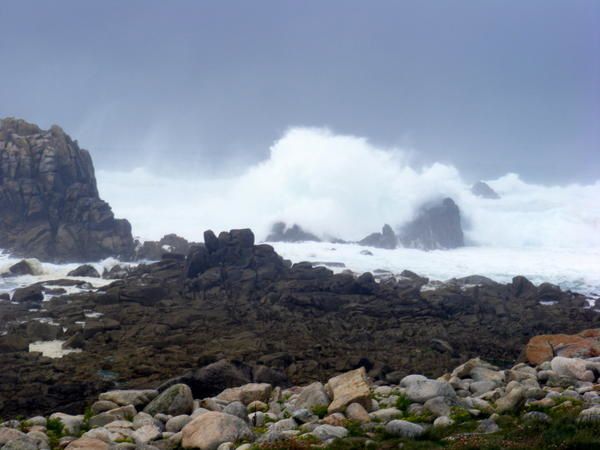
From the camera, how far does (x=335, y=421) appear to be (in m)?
10.8

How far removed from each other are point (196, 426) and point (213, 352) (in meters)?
20.7

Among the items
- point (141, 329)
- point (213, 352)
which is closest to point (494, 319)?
point (213, 352)

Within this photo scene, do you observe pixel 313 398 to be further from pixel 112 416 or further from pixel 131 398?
pixel 131 398

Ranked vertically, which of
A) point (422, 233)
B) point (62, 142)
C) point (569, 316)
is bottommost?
point (569, 316)

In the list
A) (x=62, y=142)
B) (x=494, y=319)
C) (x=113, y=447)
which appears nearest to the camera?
(x=113, y=447)

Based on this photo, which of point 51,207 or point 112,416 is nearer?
point 112,416

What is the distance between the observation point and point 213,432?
9.84 m

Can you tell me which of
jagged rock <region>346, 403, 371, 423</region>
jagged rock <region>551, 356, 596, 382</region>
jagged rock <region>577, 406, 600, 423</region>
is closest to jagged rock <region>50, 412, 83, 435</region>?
jagged rock <region>346, 403, 371, 423</region>

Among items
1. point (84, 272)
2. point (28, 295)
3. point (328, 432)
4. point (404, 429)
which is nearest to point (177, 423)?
point (328, 432)

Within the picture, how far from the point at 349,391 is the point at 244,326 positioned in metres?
27.8

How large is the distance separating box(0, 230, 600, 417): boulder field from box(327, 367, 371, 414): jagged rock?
6.12m

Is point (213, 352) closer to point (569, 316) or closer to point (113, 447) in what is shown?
point (113, 447)

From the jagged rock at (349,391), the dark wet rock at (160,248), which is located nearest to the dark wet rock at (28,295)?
the dark wet rock at (160,248)

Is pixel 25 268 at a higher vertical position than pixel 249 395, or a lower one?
higher
